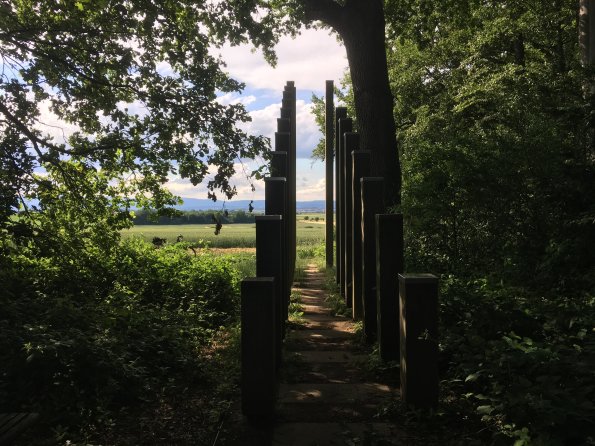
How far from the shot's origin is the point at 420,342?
149 inches

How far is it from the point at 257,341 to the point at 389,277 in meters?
1.73

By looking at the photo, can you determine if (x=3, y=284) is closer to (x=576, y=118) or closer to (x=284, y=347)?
(x=284, y=347)

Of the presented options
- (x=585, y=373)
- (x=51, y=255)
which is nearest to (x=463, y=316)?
(x=585, y=373)

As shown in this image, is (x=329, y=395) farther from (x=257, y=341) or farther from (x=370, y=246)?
(x=370, y=246)

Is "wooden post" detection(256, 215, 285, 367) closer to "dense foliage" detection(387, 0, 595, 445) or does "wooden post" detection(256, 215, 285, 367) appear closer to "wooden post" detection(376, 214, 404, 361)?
"wooden post" detection(376, 214, 404, 361)

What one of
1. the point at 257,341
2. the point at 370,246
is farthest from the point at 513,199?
the point at 257,341

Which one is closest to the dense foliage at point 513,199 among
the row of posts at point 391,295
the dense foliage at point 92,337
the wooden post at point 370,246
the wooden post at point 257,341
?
the row of posts at point 391,295

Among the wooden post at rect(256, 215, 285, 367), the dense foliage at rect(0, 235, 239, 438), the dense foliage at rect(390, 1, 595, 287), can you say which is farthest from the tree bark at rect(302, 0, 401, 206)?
the wooden post at rect(256, 215, 285, 367)

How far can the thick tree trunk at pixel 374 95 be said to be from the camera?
8.79 meters

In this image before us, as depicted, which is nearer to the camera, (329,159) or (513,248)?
(513,248)

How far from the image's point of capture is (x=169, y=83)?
231 inches

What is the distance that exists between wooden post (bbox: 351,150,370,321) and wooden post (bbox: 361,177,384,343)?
84 centimetres

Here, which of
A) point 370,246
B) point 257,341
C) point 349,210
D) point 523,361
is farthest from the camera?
point 349,210

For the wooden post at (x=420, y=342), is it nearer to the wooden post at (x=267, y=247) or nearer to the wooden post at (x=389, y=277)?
the wooden post at (x=389, y=277)
